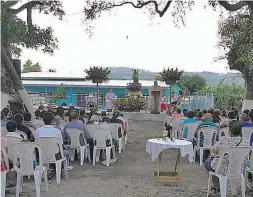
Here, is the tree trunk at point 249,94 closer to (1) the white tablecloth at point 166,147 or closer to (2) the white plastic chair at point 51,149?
(1) the white tablecloth at point 166,147

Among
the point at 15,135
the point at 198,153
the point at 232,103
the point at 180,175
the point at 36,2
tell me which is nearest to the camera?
the point at 15,135

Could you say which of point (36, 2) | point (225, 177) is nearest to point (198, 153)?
point (225, 177)

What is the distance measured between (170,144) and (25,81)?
96.8 ft

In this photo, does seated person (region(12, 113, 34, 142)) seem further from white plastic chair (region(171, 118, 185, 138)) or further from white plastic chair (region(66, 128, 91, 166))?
white plastic chair (region(171, 118, 185, 138))

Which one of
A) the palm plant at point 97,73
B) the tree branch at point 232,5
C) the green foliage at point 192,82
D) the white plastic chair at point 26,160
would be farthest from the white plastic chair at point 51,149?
the green foliage at point 192,82

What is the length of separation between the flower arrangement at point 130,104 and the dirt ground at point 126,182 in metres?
10.6

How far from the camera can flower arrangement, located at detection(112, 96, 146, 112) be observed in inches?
827

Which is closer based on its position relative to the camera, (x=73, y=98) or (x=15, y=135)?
(x=15, y=135)

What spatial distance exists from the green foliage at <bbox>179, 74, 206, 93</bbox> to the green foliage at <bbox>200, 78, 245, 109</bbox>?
442 inches

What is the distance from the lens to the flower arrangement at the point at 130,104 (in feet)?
68.9

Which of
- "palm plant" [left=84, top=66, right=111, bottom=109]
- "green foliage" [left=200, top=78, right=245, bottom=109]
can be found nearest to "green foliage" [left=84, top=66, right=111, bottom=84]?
"palm plant" [left=84, top=66, right=111, bottom=109]

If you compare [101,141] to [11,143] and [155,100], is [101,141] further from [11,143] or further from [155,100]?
[155,100]

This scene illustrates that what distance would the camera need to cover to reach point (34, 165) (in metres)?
6.25

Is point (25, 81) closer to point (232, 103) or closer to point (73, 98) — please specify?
point (73, 98)
